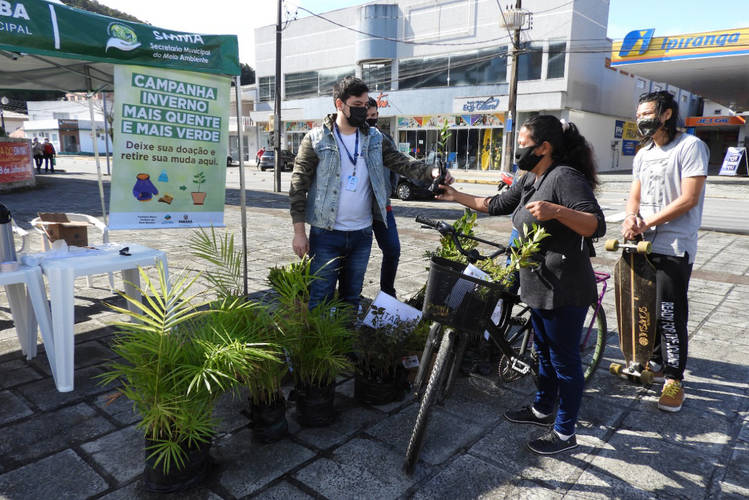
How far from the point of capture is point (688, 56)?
57.6 ft

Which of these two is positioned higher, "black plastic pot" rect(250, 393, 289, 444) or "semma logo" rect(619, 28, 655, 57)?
"semma logo" rect(619, 28, 655, 57)

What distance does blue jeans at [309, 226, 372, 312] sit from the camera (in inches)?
128

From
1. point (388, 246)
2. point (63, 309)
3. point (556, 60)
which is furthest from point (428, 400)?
point (556, 60)

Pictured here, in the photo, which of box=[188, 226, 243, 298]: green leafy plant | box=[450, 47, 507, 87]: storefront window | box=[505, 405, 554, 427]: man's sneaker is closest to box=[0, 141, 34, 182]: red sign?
box=[188, 226, 243, 298]: green leafy plant

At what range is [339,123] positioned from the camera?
316cm

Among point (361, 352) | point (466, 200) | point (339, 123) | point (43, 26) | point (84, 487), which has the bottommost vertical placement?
point (84, 487)

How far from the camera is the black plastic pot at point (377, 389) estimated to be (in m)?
3.01

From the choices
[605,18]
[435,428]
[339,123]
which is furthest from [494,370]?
[605,18]

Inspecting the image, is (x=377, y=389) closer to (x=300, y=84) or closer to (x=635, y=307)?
(x=635, y=307)

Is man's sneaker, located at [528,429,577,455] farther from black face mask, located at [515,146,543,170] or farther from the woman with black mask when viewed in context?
black face mask, located at [515,146,543,170]

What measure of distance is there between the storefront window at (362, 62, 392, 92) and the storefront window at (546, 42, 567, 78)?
10306 millimetres

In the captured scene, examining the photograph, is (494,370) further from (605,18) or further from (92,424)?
(605,18)

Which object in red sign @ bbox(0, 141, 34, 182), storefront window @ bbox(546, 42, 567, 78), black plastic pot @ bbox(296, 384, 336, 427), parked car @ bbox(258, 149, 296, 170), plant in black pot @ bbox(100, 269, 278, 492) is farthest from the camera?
parked car @ bbox(258, 149, 296, 170)

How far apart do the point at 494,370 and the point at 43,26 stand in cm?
384
